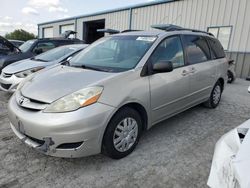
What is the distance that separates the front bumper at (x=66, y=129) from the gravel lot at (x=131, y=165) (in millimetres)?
297

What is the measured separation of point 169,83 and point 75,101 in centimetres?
153

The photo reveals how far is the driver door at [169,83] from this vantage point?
2.98 m

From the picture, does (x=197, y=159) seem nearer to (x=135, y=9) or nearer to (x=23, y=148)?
(x=23, y=148)

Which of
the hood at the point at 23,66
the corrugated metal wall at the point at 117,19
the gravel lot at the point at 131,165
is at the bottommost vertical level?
the gravel lot at the point at 131,165

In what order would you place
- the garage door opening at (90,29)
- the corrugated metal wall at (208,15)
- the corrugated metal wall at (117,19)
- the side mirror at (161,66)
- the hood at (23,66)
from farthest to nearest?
1. the garage door opening at (90,29)
2. the corrugated metal wall at (117,19)
3. the corrugated metal wall at (208,15)
4. the hood at (23,66)
5. the side mirror at (161,66)

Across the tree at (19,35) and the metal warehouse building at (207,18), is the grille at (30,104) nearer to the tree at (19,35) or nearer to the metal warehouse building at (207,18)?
the metal warehouse building at (207,18)

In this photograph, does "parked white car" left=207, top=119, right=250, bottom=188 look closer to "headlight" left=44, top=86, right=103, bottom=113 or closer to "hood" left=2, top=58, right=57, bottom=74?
"headlight" left=44, top=86, right=103, bottom=113

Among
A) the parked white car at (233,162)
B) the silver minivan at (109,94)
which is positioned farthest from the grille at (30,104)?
the parked white car at (233,162)

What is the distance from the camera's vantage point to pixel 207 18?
34.4 feet

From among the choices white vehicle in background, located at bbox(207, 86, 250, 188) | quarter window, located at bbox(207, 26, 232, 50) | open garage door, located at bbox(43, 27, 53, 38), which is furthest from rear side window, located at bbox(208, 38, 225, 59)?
open garage door, located at bbox(43, 27, 53, 38)

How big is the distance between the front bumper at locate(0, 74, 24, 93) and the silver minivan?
76.5 inches

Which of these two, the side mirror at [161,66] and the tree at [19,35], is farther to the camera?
the tree at [19,35]

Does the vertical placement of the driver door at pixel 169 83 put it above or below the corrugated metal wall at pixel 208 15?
below

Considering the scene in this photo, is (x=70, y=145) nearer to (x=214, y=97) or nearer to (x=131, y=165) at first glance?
(x=131, y=165)
